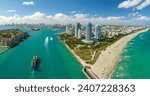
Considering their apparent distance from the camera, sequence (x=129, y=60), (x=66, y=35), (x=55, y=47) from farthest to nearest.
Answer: (x=129, y=60)
(x=66, y=35)
(x=55, y=47)

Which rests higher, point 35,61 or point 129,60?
point 35,61

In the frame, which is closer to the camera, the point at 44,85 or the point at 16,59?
the point at 44,85

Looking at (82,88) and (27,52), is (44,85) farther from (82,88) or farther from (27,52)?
(27,52)

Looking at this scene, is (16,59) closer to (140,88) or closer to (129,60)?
(140,88)

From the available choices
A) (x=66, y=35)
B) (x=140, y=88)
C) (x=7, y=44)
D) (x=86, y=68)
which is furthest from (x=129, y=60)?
(x=140, y=88)

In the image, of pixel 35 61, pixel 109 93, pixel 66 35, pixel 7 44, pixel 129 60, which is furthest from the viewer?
pixel 129 60

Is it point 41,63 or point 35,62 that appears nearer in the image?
point 35,62
